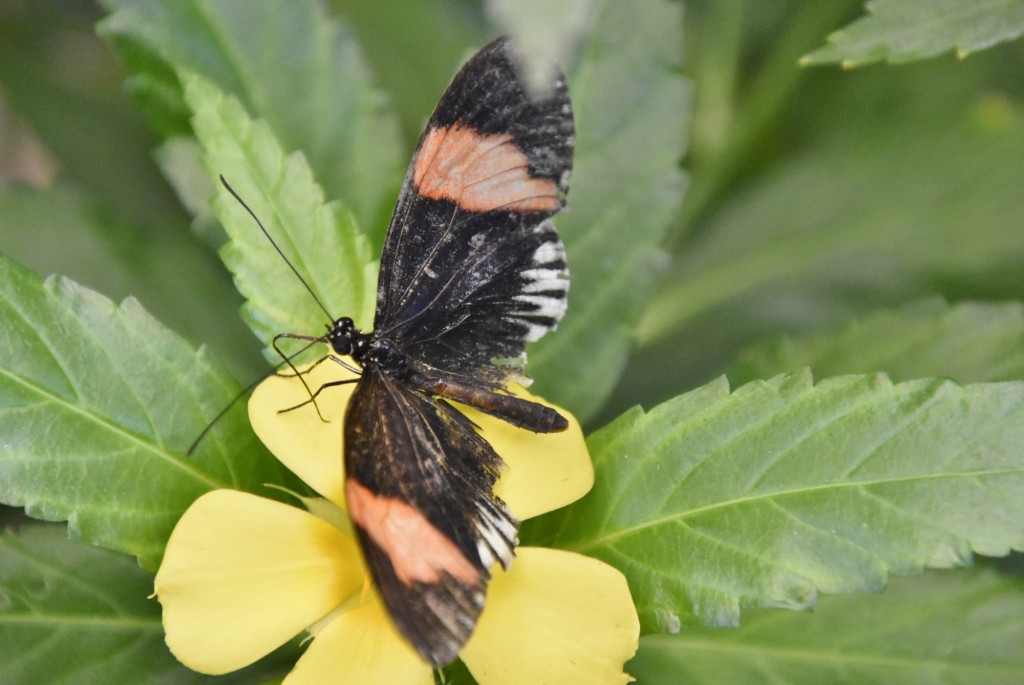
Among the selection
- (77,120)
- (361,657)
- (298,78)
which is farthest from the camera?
(77,120)

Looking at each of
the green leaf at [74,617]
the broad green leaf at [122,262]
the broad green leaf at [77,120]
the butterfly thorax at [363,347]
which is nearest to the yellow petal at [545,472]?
the butterfly thorax at [363,347]

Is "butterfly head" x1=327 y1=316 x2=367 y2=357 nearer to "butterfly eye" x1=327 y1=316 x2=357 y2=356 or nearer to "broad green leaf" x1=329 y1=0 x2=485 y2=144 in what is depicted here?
"butterfly eye" x1=327 y1=316 x2=357 y2=356

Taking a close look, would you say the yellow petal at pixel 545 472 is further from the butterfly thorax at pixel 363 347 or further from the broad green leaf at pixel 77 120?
the broad green leaf at pixel 77 120

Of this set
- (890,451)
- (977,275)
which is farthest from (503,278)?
(977,275)

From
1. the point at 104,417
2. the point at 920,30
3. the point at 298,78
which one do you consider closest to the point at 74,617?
the point at 104,417

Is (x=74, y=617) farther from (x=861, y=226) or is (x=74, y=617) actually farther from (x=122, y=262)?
(x=861, y=226)

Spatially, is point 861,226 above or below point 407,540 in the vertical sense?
below

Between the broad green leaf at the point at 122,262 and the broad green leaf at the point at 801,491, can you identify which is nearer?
the broad green leaf at the point at 801,491
